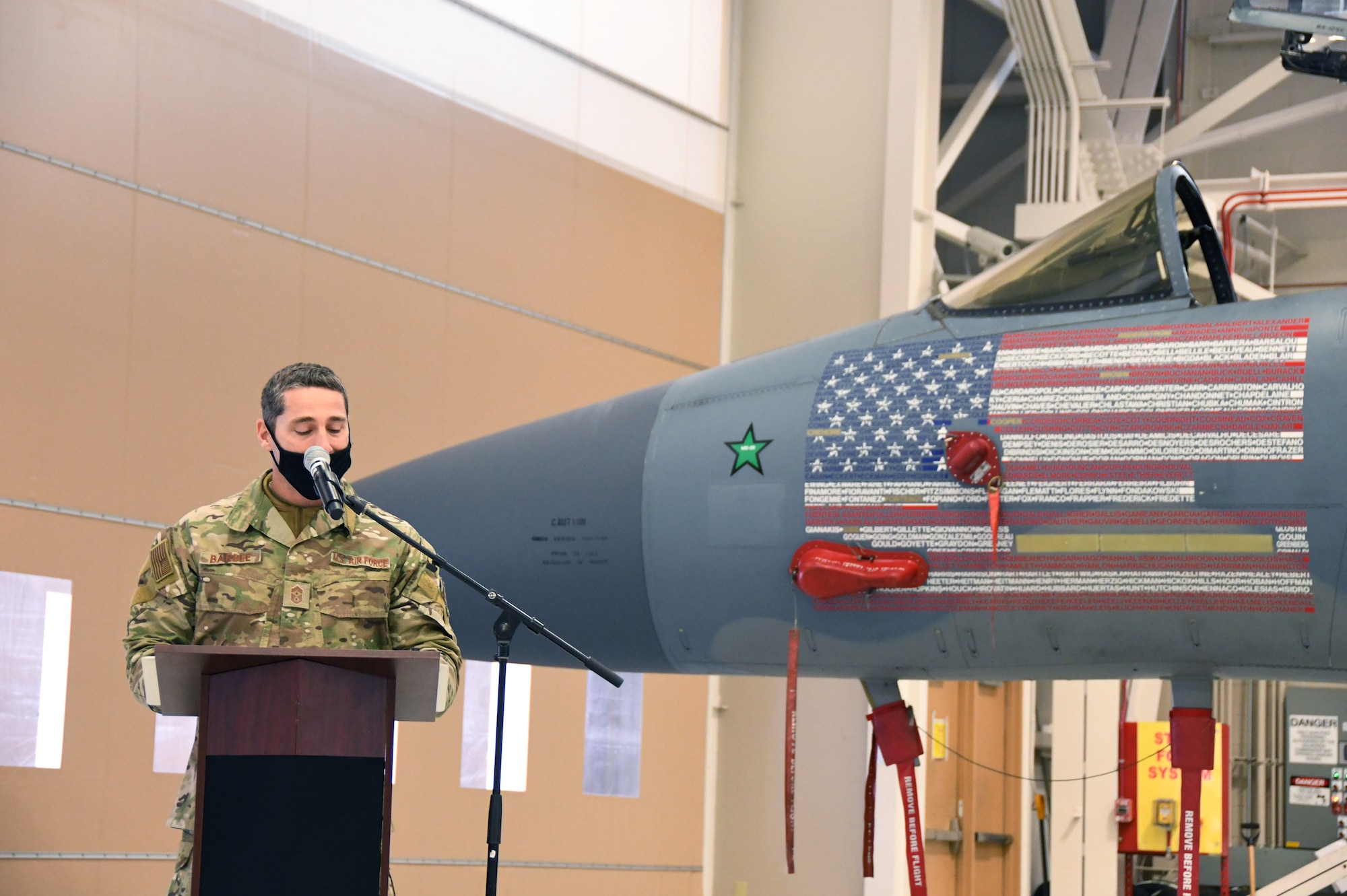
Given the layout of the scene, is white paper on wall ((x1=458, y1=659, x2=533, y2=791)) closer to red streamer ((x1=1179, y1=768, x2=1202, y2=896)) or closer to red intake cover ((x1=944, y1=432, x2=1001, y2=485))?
red intake cover ((x1=944, y1=432, x2=1001, y2=485))

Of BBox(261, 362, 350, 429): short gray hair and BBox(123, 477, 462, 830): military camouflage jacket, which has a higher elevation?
BBox(261, 362, 350, 429): short gray hair

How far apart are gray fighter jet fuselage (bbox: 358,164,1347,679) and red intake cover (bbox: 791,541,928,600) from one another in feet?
0.11

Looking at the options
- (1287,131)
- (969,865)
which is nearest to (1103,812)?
(969,865)

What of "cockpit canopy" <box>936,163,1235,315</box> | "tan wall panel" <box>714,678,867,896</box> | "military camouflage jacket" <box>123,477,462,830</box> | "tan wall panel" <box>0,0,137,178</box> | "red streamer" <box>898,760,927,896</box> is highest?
"tan wall panel" <box>0,0,137,178</box>

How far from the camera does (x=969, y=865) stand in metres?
10.8

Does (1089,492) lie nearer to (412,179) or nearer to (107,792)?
(107,792)

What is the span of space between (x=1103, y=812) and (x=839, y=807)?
1856 millimetres

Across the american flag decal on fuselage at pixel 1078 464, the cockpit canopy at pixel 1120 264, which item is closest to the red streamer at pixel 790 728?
the american flag decal on fuselage at pixel 1078 464

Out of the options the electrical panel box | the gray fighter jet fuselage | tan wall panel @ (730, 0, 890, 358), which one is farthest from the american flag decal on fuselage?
the electrical panel box

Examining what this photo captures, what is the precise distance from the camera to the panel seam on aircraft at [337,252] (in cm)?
668

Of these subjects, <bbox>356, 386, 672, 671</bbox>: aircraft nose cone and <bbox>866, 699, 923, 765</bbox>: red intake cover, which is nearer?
<bbox>866, 699, 923, 765</bbox>: red intake cover

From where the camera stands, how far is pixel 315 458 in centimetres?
293

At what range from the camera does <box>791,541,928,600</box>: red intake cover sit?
12.8ft

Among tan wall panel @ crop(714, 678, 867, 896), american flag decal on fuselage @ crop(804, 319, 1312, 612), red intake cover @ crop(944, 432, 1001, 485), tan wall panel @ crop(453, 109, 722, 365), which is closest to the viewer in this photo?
american flag decal on fuselage @ crop(804, 319, 1312, 612)
